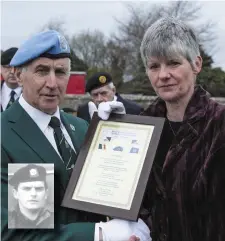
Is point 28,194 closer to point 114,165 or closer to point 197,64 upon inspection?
point 114,165

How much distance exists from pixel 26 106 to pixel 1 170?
1.20 ft

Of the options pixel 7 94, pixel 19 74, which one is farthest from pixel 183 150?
pixel 7 94

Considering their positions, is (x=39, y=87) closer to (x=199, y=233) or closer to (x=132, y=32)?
(x=199, y=233)

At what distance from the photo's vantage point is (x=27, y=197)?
181cm

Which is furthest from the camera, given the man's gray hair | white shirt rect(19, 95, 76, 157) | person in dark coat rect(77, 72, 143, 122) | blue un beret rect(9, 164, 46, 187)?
person in dark coat rect(77, 72, 143, 122)

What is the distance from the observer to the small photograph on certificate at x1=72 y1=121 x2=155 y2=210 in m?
1.91

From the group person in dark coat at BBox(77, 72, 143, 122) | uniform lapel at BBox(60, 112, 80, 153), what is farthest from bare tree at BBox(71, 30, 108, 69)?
uniform lapel at BBox(60, 112, 80, 153)

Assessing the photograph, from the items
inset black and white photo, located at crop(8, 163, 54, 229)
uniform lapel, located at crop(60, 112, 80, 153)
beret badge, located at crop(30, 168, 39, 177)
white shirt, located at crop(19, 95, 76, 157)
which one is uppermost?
white shirt, located at crop(19, 95, 76, 157)

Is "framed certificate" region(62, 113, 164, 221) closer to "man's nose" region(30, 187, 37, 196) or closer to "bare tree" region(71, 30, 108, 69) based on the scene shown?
"man's nose" region(30, 187, 37, 196)

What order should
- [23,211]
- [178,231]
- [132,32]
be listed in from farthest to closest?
[132,32] → [178,231] → [23,211]

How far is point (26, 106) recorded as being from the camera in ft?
6.77

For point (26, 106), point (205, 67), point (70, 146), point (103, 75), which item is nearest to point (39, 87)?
point (26, 106)

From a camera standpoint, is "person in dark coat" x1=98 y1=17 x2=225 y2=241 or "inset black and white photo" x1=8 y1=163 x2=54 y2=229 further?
"person in dark coat" x1=98 y1=17 x2=225 y2=241

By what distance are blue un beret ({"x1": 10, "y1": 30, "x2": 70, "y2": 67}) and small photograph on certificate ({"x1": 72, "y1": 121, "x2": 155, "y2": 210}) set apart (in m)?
0.42
